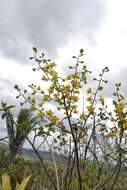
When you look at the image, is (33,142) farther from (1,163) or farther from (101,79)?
(1,163)

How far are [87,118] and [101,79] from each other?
52 cm

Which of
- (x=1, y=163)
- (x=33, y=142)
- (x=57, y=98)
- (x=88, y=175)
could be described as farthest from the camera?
(x=1, y=163)

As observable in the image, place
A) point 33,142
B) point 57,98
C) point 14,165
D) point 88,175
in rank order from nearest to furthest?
point 33,142
point 57,98
point 14,165
point 88,175

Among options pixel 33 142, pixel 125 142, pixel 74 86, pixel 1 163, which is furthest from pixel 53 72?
pixel 1 163

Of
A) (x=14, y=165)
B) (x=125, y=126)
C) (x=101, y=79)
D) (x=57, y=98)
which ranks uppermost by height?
(x=101, y=79)

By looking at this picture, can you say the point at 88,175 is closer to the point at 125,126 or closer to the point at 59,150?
the point at 59,150

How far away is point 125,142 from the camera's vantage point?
441cm

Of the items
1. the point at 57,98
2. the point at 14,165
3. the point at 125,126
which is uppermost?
the point at 57,98

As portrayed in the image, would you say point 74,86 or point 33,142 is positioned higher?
point 74,86

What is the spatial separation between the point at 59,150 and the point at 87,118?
1443 mm

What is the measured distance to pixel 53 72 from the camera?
4.41 metres

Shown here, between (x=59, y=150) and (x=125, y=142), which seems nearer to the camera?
(x=125, y=142)

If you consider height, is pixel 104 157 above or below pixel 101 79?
below

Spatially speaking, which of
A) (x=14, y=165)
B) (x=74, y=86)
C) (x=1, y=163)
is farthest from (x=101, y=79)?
(x=1, y=163)
